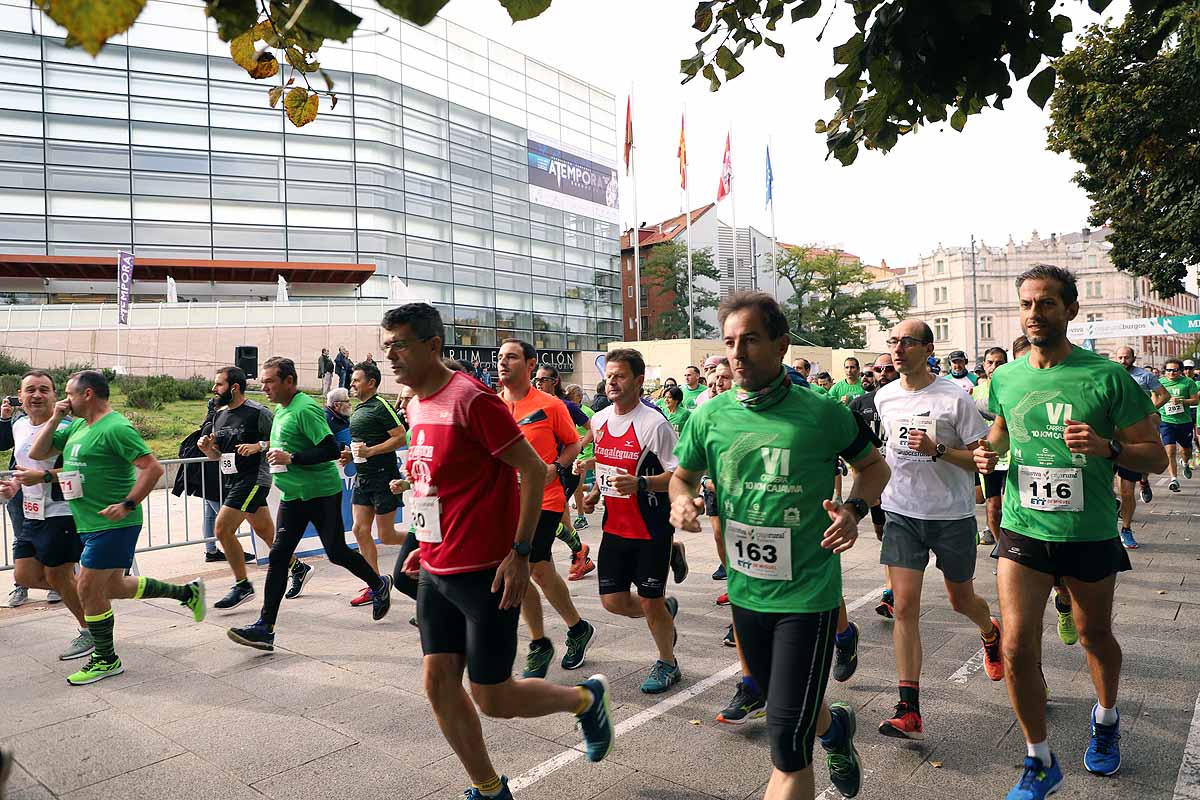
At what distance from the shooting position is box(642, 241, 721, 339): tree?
64188 mm

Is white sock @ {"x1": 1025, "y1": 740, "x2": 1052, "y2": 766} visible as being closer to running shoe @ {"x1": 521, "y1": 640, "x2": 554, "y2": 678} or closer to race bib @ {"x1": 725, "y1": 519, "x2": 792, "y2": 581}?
race bib @ {"x1": 725, "y1": 519, "x2": 792, "y2": 581}

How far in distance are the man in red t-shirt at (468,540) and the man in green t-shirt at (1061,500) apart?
1.99 m

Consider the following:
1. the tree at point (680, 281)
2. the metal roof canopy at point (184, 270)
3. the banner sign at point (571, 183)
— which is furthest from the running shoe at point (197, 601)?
the tree at point (680, 281)

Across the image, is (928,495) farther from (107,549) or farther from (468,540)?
(107,549)

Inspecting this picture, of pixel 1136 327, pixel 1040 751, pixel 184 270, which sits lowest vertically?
pixel 1040 751

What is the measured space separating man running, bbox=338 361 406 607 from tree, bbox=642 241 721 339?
188 feet

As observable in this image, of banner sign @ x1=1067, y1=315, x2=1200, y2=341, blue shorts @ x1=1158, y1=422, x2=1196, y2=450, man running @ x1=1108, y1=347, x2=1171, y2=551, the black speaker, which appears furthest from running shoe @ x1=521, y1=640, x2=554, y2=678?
banner sign @ x1=1067, y1=315, x2=1200, y2=341

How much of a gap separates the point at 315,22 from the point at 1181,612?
7.35 m

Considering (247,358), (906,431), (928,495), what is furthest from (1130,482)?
(247,358)

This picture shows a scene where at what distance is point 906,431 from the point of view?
4.82 metres

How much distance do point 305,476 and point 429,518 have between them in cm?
347

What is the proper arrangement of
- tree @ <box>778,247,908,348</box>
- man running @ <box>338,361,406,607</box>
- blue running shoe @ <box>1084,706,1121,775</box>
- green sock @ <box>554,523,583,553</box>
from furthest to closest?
1. tree @ <box>778,247,908,348</box>
2. green sock @ <box>554,523,583,553</box>
3. man running @ <box>338,361,406,607</box>
4. blue running shoe @ <box>1084,706,1121,775</box>

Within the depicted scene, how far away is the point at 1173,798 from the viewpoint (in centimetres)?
342

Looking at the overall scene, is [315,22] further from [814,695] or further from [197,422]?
[197,422]
